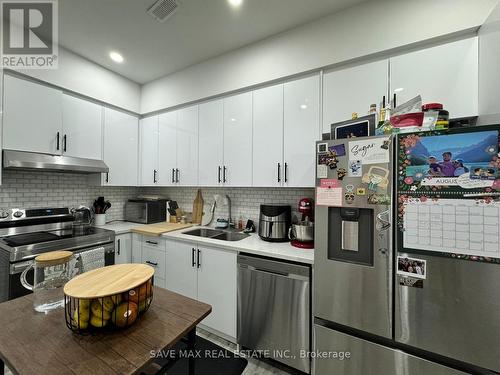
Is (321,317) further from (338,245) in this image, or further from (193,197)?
(193,197)

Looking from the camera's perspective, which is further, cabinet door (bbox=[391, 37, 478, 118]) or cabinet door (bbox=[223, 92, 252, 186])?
cabinet door (bbox=[223, 92, 252, 186])

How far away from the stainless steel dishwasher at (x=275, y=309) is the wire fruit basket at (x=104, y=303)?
1.05 metres

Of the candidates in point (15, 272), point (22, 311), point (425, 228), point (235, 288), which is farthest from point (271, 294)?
point (15, 272)

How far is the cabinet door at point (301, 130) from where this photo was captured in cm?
194

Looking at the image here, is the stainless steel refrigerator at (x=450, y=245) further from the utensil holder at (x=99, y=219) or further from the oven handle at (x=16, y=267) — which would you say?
the utensil holder at (x=99, y=219)

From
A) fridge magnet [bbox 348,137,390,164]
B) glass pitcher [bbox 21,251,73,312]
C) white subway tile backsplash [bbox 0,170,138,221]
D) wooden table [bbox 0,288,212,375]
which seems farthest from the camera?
white subway tile backsplash [bbox 0,170,138,221]

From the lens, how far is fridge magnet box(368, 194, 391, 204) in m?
1.27

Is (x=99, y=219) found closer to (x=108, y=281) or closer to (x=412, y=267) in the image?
(x=108, y=281)

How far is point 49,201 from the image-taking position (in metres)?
2.49

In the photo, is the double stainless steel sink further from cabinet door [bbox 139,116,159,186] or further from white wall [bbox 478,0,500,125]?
white wall [bbox 478,0,500,125]

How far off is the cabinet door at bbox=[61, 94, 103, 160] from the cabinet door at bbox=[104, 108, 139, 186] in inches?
4.2

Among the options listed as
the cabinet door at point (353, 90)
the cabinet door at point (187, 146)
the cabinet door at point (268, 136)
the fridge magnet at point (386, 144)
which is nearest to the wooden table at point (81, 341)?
the fridge magnet at point (386, 144)

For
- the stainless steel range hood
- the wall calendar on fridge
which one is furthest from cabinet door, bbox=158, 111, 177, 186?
the wall calendar on fridge

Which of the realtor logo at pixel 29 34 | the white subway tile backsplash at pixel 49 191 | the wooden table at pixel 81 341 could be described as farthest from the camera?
the white subway tile backsplash at pixel 49 191
